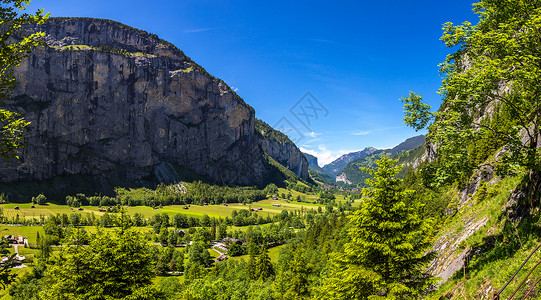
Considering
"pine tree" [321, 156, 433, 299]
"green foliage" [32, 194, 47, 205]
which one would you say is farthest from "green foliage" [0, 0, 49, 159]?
"green foliage" [32, 194, 47, 205]

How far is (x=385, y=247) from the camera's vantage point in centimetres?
1313

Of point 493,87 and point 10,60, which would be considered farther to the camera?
point 493,87

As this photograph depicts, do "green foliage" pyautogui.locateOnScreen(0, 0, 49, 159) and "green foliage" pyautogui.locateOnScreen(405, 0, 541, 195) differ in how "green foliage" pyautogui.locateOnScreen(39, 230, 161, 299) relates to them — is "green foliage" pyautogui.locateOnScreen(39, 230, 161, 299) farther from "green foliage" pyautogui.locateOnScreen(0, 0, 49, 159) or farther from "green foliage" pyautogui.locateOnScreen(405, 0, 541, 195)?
"green foliage" pyautogui.locateOnScreen(405, 0, 541, 195)

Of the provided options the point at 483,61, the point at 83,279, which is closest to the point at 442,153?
the point at 483,61

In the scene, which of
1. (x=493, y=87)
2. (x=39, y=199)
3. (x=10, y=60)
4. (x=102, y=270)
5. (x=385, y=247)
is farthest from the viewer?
(x=39, y=199)

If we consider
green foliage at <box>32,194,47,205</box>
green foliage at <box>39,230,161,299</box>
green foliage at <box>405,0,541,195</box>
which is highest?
green foliage at <box>405,0,541,195</box>

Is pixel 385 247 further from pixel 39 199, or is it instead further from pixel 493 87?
pixel 39 199

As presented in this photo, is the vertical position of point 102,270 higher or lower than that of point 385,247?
lower

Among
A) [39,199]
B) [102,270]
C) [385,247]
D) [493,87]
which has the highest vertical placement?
[493,87]

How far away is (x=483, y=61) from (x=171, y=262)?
102m

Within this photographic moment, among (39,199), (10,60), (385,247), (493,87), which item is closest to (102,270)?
(10,60)

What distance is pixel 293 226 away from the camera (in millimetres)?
147000

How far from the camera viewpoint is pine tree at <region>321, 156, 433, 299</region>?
43.2 ft

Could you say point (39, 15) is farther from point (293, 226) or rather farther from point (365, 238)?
point (293, 226)
